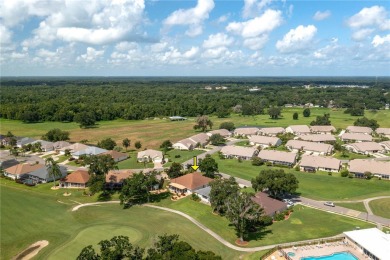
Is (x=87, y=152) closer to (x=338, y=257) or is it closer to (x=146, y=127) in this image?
(x=146, y=127)

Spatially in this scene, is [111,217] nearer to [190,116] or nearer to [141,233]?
[141,233]

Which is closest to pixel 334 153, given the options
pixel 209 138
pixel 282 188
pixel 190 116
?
pixel 209 138

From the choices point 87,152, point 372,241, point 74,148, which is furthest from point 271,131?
point 372,241

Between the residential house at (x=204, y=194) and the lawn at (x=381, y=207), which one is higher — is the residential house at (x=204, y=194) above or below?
above

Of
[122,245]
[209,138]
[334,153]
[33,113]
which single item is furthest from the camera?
[33,113]

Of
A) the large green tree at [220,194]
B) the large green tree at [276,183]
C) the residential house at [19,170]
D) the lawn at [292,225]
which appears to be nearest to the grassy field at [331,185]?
the large green tree at [276,183]

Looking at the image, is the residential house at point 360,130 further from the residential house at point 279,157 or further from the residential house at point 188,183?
the residential house at point 188,183
